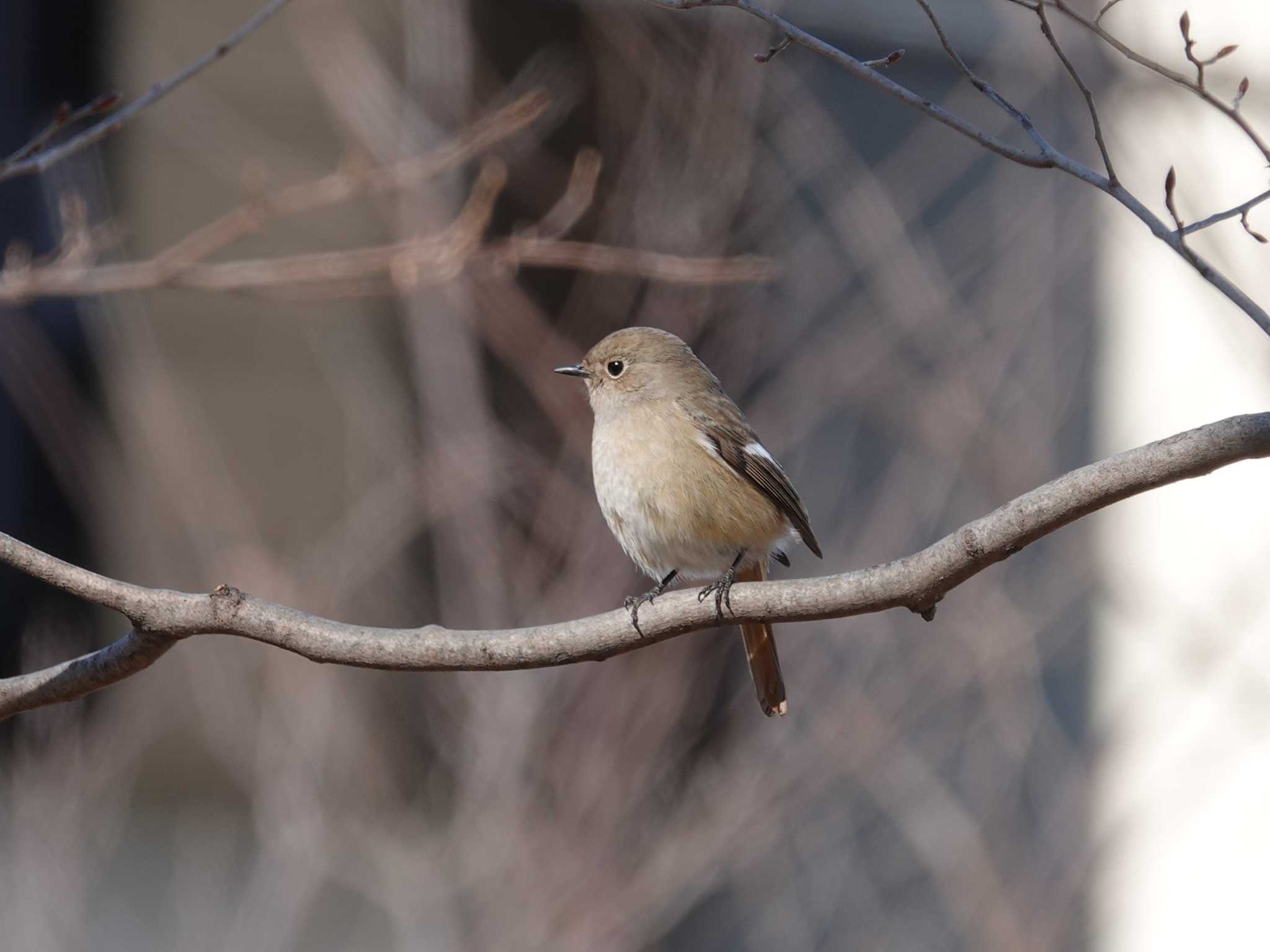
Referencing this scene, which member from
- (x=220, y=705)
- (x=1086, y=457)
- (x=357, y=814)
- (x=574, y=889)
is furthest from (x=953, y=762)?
(x=220, y=705)

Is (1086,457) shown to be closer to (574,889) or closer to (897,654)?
(897,654)

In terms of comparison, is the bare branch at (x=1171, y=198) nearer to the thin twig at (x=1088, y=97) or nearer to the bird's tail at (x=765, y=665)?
the thin twig at (x=1088, y=97)

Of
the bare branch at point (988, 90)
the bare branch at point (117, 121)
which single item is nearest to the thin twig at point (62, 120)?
the bare branch at point (117, 121)

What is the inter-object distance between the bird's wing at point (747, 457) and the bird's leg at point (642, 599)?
352 mm

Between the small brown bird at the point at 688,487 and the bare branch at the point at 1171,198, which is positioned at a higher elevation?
the small brown bird at the point at 688,487

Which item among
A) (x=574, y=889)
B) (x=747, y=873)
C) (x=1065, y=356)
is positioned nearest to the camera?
(x=574, y=889)

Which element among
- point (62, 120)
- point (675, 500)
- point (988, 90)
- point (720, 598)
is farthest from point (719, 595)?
point (62, 120)

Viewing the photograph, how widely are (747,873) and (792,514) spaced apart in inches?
115

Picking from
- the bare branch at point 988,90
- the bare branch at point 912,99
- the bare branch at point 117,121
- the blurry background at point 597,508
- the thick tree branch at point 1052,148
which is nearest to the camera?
the thick tree branch at point 1052,148

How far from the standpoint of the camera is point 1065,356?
26.2 feet

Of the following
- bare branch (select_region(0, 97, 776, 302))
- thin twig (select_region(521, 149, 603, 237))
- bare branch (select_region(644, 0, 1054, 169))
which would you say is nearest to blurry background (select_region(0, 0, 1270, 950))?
thin twig (select_region(521, 149, 603, 237))

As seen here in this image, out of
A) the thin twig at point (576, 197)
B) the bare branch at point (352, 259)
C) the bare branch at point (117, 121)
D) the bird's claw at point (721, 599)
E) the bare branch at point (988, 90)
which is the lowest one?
the bird's claw at point (721, 599)

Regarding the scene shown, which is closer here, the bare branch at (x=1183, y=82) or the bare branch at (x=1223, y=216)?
the bare branch at (x=1183, y=82)

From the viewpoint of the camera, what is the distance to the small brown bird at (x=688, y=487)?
3908 mm
